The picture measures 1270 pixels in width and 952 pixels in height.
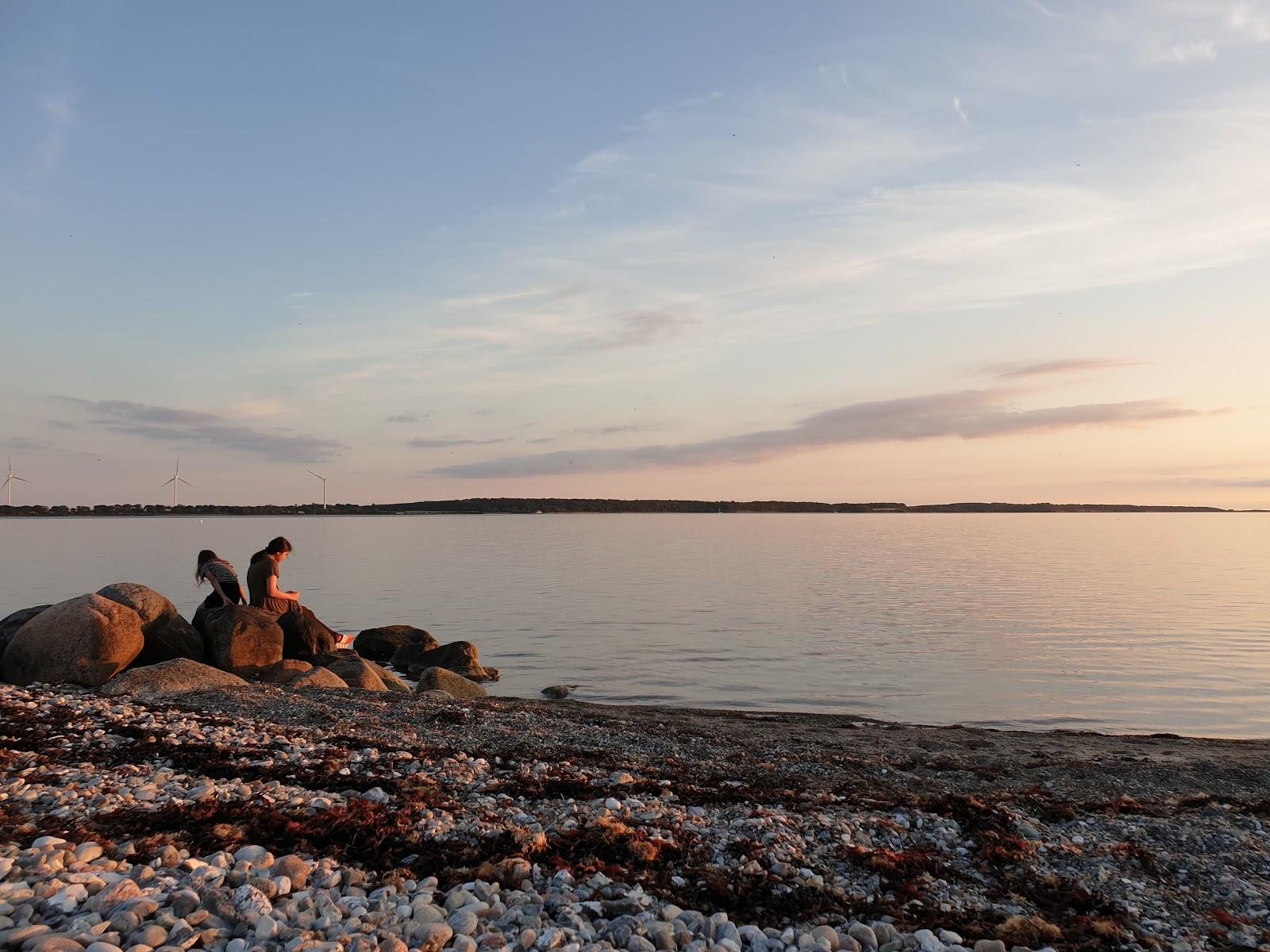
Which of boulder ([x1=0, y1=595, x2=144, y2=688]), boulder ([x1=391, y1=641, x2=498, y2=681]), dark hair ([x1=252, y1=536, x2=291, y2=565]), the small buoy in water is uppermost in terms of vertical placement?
dark hair ([x1=252, y1=536, x2=291, y2=565])

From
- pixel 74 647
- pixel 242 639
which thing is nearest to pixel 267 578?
pixel 242 639

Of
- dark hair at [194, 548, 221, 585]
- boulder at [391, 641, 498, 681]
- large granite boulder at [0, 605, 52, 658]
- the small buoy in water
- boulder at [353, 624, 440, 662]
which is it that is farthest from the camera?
boulder at [353, 624, 440, 662]

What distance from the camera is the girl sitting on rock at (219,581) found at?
2044cm

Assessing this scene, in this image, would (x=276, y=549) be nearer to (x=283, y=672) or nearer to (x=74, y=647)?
(x=283, y=672)

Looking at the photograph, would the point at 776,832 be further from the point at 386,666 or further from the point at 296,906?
the point at 386,666

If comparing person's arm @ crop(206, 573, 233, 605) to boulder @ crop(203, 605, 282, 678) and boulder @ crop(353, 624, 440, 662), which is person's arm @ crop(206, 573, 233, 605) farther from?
boulder @ crop(353, 624, 440, 662)

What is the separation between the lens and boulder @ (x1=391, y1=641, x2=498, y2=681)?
78.4ft

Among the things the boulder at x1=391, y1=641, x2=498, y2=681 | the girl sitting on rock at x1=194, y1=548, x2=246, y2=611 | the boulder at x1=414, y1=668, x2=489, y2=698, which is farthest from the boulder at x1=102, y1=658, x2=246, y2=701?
the boulder at x1=391, y1=641, x2=498, y2=681

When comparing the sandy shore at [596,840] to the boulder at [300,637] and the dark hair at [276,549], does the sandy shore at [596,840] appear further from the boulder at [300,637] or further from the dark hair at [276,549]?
the dark hair at [276,549]

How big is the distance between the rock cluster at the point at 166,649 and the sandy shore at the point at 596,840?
101 inches

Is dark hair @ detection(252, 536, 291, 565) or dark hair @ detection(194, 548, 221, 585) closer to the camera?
dark hair @ detection(252, 536, 291, 565)

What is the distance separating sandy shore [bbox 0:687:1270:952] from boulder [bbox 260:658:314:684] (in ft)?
14.7

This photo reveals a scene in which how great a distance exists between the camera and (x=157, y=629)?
1759cm

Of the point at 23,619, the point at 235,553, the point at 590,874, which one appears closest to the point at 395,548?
the point at 235,553
